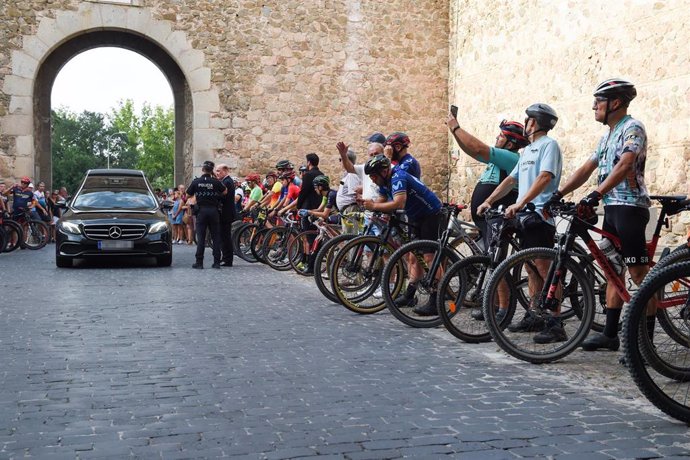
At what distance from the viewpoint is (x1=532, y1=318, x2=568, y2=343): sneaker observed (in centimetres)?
610

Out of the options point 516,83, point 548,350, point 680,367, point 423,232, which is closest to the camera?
point 680,367

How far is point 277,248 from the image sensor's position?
14469mm

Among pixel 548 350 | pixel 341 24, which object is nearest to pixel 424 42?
pixel 341 24

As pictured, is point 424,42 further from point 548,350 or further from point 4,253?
point 548,350

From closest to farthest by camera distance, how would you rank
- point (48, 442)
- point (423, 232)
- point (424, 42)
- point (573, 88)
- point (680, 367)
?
point (48, 442)
point (680, 367)
point (423, 232)
point (573, 88)
point (424, 42)

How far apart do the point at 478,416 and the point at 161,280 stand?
8513 mm

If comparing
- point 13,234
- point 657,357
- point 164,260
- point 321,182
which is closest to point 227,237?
point 164,260

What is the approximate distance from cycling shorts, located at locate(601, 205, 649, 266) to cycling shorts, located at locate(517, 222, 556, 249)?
2.67 feet

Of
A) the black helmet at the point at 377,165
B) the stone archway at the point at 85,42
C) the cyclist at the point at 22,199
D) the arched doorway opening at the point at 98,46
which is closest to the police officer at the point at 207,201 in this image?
the black helmet at the point at 377,165

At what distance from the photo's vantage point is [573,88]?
714 inches

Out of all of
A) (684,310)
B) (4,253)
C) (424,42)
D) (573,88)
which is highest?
(424,42)

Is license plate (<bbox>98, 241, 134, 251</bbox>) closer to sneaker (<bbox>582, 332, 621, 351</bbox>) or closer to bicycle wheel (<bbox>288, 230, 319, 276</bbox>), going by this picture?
bicycle wheel (<bbox>288, 230, 319, 276</bbox>)

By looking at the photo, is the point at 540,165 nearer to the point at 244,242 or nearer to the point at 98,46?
the point at 244,242

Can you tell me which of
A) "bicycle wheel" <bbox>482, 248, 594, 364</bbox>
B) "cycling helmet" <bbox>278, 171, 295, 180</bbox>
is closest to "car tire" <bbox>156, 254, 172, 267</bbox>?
"cycling helmet" <bbox>278, 171, 295, 180</bbox>
